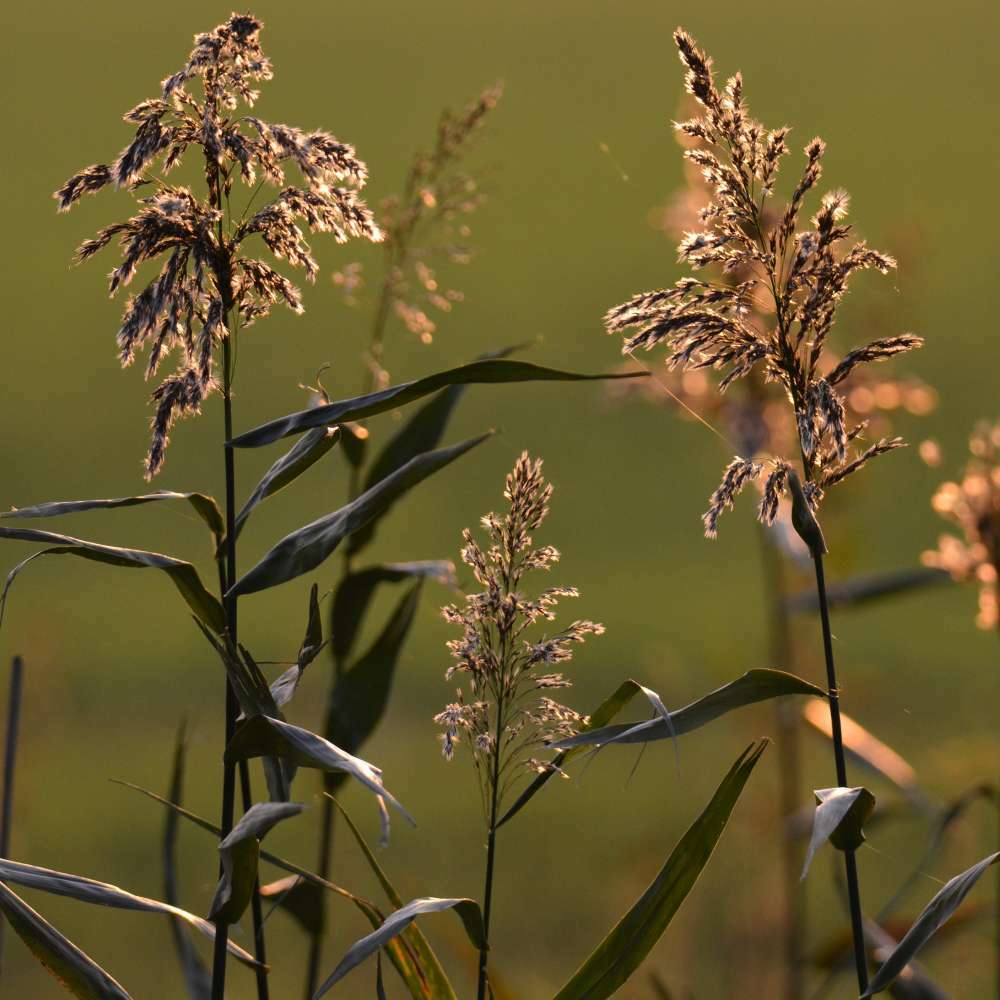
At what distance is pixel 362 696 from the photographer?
104cm

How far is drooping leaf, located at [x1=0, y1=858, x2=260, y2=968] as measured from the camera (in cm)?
71

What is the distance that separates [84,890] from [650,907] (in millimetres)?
315

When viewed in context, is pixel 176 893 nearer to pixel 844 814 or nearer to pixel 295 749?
pixel 295 749

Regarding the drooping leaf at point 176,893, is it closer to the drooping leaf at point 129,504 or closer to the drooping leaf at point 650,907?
the drooping leaf at point 129,504

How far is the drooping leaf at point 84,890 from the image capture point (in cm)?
71

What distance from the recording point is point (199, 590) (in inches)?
28.6

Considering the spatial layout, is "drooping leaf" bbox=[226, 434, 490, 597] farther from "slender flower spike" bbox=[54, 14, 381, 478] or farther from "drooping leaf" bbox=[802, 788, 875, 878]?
"drooping leaf" bbox=[802, 788, 875, 878]

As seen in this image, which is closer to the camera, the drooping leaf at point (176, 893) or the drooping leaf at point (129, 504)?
the drooping leaf at point (129, 504)

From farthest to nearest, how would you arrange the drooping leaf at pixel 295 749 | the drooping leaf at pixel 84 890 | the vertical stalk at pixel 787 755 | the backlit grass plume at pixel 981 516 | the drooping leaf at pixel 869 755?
the vertical stalk at pixel 787 755, the drooping leaf at pixel 869 755, the backlit grass plume at pixel 981 516, the drooping leaf at pixel 84 890, the drooping leaf at pixel 295 749

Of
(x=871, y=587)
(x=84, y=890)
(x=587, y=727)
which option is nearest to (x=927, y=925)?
(x=587, y=727)

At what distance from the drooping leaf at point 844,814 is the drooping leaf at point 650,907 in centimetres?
6

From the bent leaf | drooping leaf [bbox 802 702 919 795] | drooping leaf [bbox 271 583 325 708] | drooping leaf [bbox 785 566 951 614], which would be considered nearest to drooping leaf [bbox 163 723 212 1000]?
drooping leaf [bbox 271 583 325 708]

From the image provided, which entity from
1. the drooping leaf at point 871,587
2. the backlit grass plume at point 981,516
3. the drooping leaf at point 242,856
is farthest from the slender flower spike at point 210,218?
the drooping leaf at point 871,587

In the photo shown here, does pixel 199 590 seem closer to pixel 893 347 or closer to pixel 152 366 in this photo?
pixel 152 366
